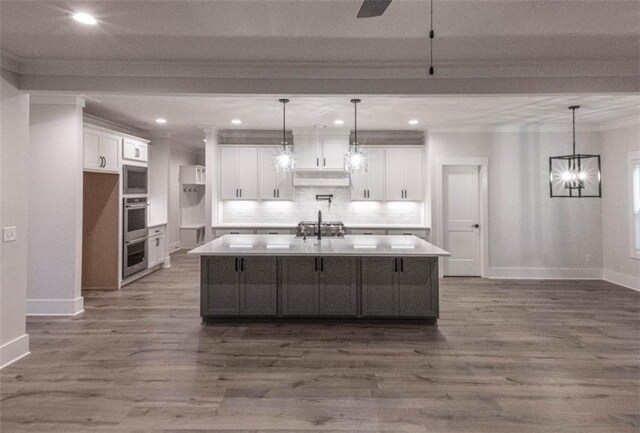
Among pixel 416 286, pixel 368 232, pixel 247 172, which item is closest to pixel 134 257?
pixel 247 172

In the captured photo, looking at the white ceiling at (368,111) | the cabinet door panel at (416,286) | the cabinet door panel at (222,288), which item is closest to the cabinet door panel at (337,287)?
the cabinet door panel at (416,286)

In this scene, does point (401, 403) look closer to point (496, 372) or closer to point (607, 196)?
point (496, 372)

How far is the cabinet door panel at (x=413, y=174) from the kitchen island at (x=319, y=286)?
121 inches

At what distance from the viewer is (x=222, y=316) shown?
432cm

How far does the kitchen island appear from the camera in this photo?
4.23 metres

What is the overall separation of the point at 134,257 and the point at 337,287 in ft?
12.7

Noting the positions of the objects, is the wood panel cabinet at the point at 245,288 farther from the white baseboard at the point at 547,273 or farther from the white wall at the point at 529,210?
the white baseboard at the point at 547,273

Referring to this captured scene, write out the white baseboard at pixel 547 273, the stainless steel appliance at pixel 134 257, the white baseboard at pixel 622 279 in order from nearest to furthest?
the white baseboard at pixel 622 279 < the stainless steel appliance at pixel 134 257 < the white baseboard at pixel 547 273

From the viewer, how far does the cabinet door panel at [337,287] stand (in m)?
4.26

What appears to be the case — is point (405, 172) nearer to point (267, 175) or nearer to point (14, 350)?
point (267, 175)

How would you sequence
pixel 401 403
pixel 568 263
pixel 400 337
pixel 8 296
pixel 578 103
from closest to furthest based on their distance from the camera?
pixel 401 403 < pixel 8 296 < pixel 400 337 < pixel 578 103 < pixel 568 263

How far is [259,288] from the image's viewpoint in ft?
14.1

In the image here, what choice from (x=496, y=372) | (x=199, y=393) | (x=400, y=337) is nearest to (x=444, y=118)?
(x=400, y=337)

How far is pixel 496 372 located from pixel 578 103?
402 centimetres
